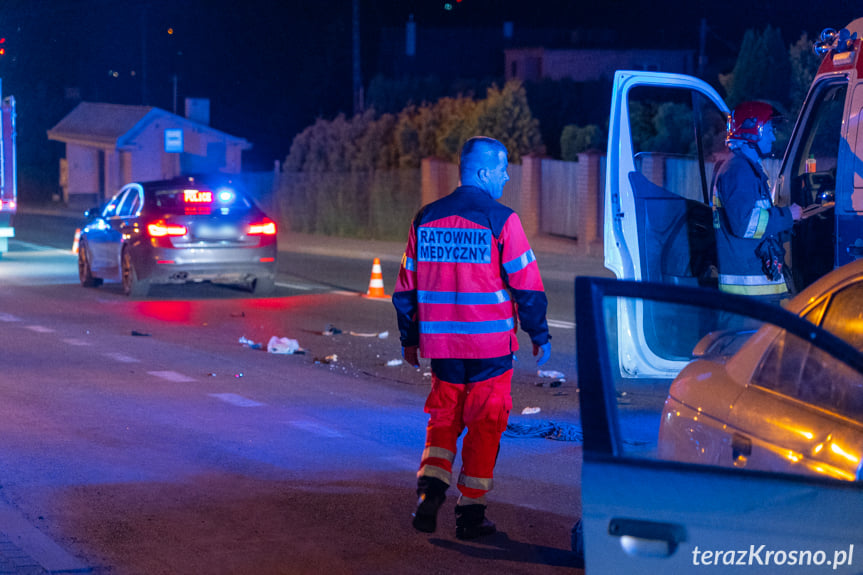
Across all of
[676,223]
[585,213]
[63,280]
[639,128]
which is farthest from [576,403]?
[639,128]

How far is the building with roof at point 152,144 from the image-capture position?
47125 millimetres

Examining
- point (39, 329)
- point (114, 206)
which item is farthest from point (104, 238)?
point (39, 329)

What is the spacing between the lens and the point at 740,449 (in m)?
3.76

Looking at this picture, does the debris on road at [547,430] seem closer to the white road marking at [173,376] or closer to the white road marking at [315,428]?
the white road marking at [315,428]

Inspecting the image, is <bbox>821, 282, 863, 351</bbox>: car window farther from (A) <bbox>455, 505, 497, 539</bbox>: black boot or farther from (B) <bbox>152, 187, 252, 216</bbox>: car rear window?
(B) <bbox>152, 187, 252, 216</bbox>: car rear window

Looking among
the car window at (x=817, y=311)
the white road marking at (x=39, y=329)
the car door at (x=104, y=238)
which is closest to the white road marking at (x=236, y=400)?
the white road marking at (x=39, y=329)

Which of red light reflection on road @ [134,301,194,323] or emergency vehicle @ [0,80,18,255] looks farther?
emergency vehicle @ [0,80,18,255]

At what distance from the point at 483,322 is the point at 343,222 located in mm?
28483

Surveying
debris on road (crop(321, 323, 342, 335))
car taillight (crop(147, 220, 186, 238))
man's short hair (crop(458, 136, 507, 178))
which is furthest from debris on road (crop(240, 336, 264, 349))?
→ man's short hair (crop(458, 136, 507, 178))

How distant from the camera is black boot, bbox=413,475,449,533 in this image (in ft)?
18.1

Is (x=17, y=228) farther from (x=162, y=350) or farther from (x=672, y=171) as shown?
(x=162, y=350)

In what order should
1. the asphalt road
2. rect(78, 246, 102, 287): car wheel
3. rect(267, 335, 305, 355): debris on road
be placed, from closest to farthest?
1. the asphalt road
2. rect(267, 335, 305, 355): debris on road
3. rect(78, 246, 102, 287): car wheel

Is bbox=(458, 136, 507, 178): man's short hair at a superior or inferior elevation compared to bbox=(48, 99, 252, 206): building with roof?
inferior

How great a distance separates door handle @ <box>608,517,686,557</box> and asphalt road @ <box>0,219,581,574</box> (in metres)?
2.08
